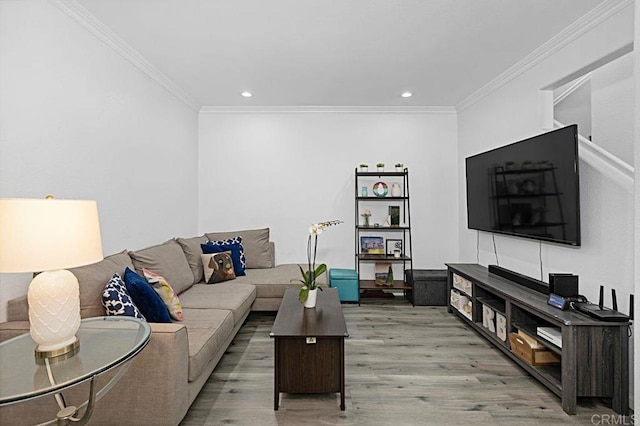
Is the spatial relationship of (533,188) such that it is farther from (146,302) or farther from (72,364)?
(72,364)

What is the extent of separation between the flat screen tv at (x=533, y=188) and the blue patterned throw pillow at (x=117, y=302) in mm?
3100

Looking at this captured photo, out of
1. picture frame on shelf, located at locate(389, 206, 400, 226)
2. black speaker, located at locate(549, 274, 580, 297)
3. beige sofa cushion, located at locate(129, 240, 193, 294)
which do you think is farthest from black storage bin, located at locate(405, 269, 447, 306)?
beige sofa cushion, located at locate(129, 240, 193, 294)

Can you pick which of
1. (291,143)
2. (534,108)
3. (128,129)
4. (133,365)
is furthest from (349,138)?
(133,365)

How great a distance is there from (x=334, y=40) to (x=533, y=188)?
2.16 metres

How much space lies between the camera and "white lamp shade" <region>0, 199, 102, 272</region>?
1412mm

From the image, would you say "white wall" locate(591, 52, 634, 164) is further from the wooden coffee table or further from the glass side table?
the glass side table

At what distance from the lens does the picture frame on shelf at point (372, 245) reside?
512 cm

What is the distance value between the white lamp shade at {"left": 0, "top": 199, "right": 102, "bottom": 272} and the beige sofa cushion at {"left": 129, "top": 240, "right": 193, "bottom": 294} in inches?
57.8

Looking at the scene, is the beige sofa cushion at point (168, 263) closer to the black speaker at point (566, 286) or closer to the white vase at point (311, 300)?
the white vase at point (311, 300)

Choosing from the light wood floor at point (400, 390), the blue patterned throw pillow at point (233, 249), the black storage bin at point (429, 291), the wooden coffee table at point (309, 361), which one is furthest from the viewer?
the black storage bin at point (429, 291)

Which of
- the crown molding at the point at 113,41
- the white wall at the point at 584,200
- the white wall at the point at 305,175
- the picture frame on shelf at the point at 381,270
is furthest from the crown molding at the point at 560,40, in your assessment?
the crown molding at the point at 113,41

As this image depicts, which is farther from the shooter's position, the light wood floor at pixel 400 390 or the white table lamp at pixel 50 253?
the light wood floor at pixel 400 390

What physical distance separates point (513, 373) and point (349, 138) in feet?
11.6

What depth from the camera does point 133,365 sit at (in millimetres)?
1888
